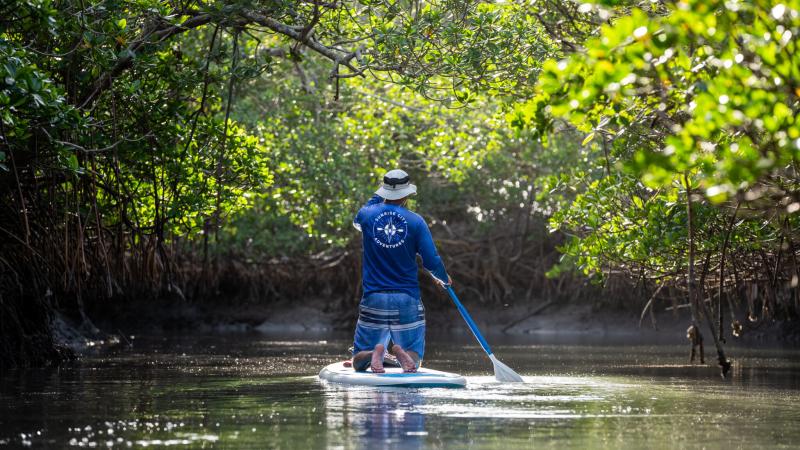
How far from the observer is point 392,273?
460 inches

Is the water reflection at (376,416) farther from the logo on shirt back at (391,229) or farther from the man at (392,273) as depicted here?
the logo on shirt back at (391,229)

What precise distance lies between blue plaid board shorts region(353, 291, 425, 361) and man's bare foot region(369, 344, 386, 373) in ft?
0.38

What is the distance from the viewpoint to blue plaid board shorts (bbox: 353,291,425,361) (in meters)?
11.6

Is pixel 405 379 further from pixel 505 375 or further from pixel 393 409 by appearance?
pixel 393 409

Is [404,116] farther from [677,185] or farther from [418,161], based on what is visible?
[677,185]

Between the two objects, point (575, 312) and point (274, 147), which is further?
point (575, 312)

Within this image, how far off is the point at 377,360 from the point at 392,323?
0.41m

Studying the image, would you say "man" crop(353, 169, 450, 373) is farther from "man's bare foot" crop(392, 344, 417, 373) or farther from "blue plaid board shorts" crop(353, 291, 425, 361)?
"man's bare foot" crop(392, 344, 417, 373)

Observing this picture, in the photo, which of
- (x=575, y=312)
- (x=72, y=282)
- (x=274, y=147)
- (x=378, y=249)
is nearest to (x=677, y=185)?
(x=378, y=249)

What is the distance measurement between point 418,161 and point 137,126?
45.7 ft

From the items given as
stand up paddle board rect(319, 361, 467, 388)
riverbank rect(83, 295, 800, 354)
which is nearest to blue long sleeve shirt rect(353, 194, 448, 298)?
stand up paddle board rect(319, 361, 467, 388)

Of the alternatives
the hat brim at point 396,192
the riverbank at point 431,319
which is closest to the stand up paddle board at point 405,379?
the hat brim at point 396,192

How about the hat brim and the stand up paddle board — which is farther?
the hat brim

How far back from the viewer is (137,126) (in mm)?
13570
